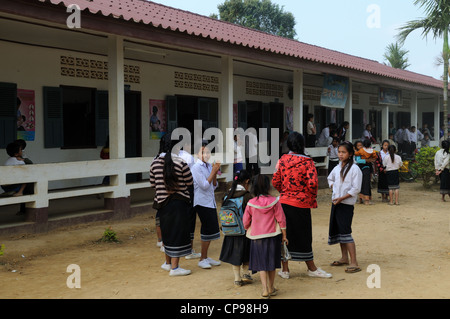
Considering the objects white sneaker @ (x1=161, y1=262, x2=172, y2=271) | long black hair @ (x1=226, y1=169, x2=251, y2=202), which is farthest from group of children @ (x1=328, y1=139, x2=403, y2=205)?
long black hair @ (x1=226, y1=169, x2=251, y2=202)

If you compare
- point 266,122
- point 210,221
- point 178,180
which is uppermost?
point 266,122

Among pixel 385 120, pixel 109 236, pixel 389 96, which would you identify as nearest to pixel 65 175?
pixel 109 236

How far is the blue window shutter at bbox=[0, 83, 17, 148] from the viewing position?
8711 millimetres

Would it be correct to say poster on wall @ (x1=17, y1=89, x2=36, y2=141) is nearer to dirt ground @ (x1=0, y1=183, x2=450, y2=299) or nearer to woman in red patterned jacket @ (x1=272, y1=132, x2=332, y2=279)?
dirt ground @ (x1=0, y1=183, x2=450, y2=299)

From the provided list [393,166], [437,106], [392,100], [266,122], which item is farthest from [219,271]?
[437,106]

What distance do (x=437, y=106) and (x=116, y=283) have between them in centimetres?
1860

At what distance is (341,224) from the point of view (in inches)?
212

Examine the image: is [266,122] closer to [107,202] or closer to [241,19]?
[107,202]

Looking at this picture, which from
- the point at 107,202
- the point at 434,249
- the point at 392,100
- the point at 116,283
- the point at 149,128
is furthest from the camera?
the point at 392,100

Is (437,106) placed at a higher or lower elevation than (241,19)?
lower

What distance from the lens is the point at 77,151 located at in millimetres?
10164

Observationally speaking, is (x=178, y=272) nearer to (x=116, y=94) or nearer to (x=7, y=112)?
(x=116, y=94)

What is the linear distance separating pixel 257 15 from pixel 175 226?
3570 cm

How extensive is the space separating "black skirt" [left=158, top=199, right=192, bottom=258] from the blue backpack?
1.60 feet
